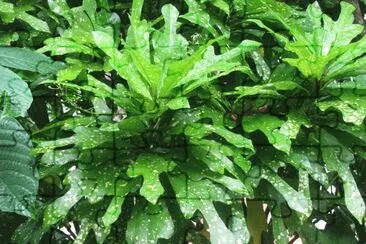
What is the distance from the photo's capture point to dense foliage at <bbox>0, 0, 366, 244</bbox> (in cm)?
71

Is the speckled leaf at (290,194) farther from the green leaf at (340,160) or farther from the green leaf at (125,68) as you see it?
the green leaf at (125,68)

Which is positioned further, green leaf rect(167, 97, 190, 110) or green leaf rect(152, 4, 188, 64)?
green leaf rect(152, 4, 188, 64)

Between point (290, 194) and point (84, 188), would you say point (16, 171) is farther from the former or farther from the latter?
point (290, 194)

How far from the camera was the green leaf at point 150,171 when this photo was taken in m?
0.67

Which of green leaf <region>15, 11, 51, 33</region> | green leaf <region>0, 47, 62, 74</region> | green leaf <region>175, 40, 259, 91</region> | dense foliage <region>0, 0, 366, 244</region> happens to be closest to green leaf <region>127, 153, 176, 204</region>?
dense foliage <region>0, 0, 366, 244</region>

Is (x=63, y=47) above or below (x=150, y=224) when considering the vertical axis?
above

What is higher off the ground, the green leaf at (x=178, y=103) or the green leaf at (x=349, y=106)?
the green leaf at (x=178, y=103)

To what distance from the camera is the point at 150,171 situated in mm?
701

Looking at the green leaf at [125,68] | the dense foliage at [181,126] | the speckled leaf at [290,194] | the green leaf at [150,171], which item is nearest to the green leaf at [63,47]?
the dense foliage at [181,126]

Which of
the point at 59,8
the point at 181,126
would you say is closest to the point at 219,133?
the point at 181,126

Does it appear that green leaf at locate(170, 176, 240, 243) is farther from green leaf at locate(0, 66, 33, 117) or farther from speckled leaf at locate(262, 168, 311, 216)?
green leaf at locate(0, 66, 33, 117)

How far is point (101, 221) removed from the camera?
2.42 feet

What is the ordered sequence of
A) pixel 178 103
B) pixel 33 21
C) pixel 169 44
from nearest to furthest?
pixel 178 103
pixel 169 44
pixel 33 21

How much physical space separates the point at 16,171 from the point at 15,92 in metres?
0.10
